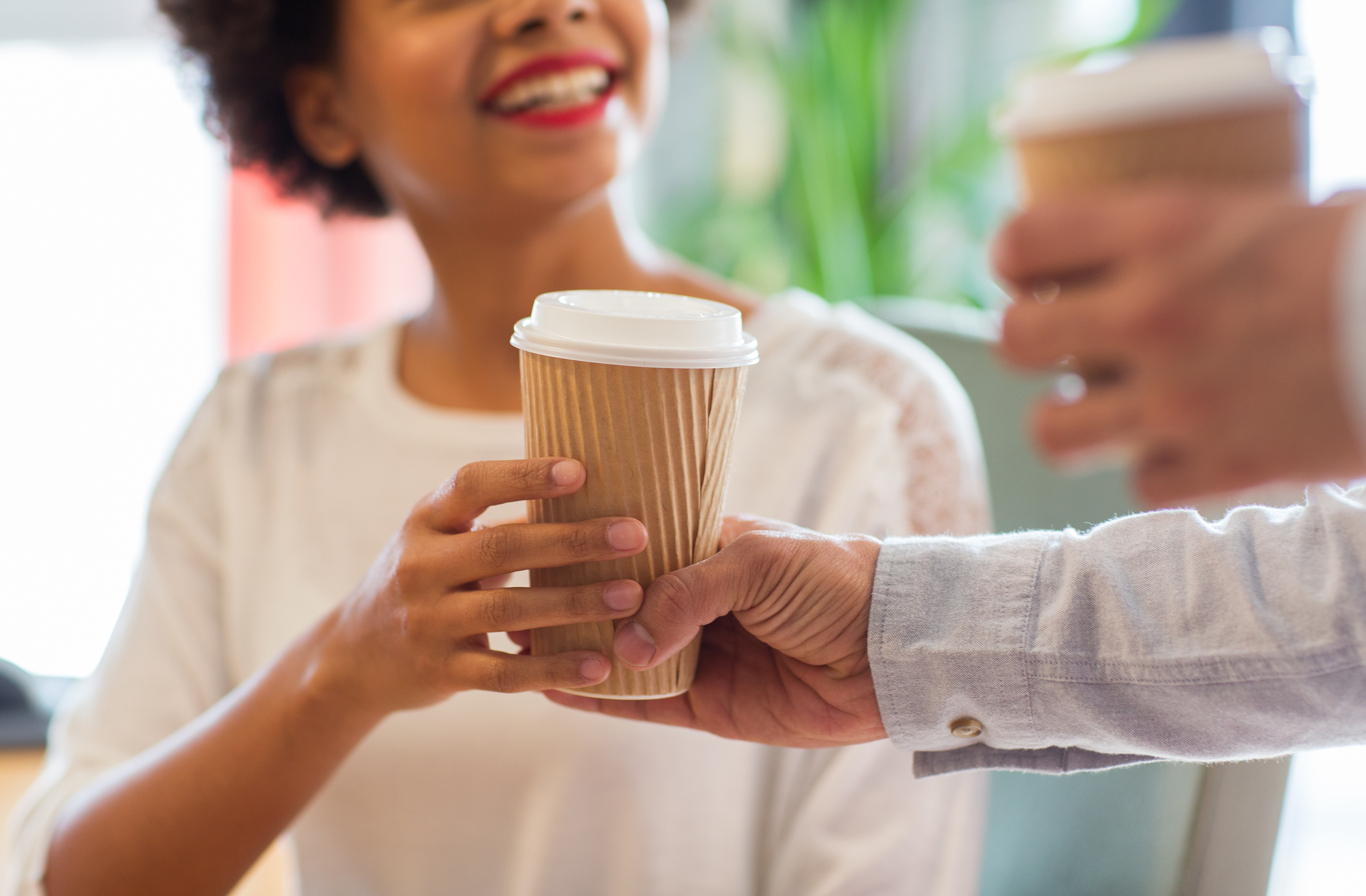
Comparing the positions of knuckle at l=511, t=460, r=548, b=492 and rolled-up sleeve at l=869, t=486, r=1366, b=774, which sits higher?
knuckle at l=511, t=460, r=548, b=492

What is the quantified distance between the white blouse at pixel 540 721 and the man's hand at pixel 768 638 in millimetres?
215

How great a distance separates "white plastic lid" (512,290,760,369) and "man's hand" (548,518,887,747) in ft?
0.36

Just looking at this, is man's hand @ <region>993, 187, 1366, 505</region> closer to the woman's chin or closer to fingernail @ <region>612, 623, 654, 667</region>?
fingernail @ <region>612, 623, 654, 667</region>

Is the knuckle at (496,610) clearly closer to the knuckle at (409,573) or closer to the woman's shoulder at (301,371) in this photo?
the knuckle at (409,573)

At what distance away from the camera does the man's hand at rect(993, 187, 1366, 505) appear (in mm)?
234

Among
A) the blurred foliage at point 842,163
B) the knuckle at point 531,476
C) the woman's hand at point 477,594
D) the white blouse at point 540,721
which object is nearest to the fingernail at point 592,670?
the woman's hand at point 477,594

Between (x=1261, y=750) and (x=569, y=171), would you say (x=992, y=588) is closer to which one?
(x=1261, y=750)

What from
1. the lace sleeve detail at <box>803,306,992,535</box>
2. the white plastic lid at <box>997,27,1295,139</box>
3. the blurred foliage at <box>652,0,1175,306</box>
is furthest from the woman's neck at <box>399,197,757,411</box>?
the blurred foliage at <box>652,0,1175,306</box>

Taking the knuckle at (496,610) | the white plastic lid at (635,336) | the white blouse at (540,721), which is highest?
the white plastic lid at (635,336)

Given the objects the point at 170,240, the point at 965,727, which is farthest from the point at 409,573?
the point at 170,240

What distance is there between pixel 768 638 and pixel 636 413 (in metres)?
0.18

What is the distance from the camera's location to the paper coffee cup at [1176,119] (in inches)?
10.2

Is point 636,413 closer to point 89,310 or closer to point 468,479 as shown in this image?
point 468,479

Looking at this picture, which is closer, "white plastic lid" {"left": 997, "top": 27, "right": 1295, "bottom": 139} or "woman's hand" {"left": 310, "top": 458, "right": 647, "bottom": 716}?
"white plastic lid" {"left": 997, "top": 27, "right": 1295, "bottom": 139}
